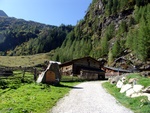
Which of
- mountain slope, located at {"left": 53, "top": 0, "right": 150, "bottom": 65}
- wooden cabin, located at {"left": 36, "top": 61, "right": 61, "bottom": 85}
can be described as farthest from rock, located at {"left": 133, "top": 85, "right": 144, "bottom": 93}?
mountain slope, located at {"left": 53, "top": 0, "right": 150, "bottom": 65}

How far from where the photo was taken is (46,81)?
40.1 metres

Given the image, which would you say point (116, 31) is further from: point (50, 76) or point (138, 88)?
point (138, 88)

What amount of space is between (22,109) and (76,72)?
6780 centimetres

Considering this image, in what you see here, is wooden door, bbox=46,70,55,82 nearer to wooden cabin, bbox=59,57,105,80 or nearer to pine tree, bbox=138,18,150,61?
wooden cabin, bbox=59,57,105,80

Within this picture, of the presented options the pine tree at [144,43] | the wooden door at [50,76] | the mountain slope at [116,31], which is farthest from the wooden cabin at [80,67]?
the wooden door at [50,76]

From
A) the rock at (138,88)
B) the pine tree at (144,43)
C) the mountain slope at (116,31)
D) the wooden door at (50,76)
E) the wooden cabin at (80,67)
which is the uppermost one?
the mountain slope at (116,31)

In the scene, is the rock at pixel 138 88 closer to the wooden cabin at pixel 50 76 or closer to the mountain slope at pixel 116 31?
the wooden cabin at pixel 50 76

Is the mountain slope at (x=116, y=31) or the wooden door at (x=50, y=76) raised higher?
the mountain slope at (x=116, y=31)

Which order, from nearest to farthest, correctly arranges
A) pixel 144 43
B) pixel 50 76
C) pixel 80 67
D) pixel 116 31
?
pixel 50 76
pixel 80 67
pixel 144 43
pixel 116 31

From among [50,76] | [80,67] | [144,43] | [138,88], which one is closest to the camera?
[138,88]

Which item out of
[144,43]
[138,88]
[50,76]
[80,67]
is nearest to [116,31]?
[144,43]

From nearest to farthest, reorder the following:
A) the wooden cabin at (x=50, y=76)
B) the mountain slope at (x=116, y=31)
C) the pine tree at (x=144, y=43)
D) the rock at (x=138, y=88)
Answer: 1. the rock at (x=138, y=88)
2. the wooden cabin at (x=50, y=76)
3. the pine tree at (x=144, y=43)
4. the mountain slope at (x=116, y=31)

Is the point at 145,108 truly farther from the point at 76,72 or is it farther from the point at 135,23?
the point at 135,23

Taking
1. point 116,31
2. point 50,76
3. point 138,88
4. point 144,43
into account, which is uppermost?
point 116,31
